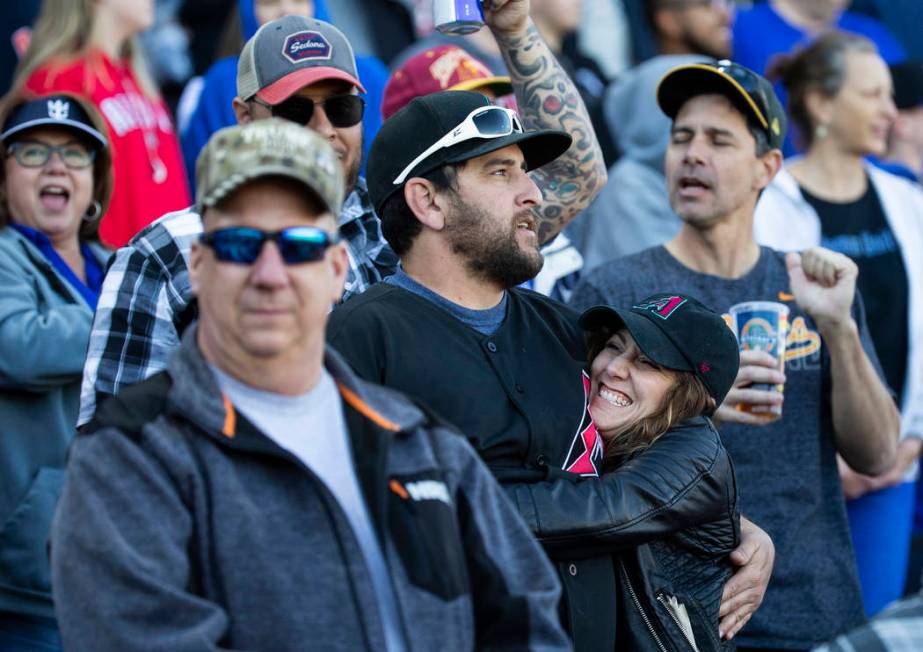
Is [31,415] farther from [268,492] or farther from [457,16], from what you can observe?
[268,492]

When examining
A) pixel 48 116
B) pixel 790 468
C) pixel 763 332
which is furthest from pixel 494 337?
pixel 48 116

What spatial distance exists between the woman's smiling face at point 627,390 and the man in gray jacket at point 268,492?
938 millimetres

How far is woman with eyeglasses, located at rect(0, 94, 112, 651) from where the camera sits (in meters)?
3.98

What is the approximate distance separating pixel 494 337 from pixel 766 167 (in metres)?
1.74

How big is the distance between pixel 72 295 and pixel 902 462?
3195 millimetres

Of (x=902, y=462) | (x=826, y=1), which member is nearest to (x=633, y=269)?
(x=902, y=462)

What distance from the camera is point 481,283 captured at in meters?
3.32

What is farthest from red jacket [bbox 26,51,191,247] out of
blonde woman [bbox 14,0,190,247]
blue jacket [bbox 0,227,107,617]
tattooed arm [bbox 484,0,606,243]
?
tattooed arm [bbox 484,0,606,243]

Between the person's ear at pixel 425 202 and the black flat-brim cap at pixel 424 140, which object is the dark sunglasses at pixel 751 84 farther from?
the person's ear at pixel 425 202

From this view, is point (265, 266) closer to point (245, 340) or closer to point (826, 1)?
point (245, 340)

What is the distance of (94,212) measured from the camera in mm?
4742

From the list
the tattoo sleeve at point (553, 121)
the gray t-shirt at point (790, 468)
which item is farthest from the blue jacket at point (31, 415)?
the gray t-shirt at point (790, 468)

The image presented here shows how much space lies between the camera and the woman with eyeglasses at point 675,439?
317cm

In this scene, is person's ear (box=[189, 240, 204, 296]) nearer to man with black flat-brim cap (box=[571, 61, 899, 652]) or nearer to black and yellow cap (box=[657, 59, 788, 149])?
man with black flat-brim cap (box=[571, 61, 899, 652])
